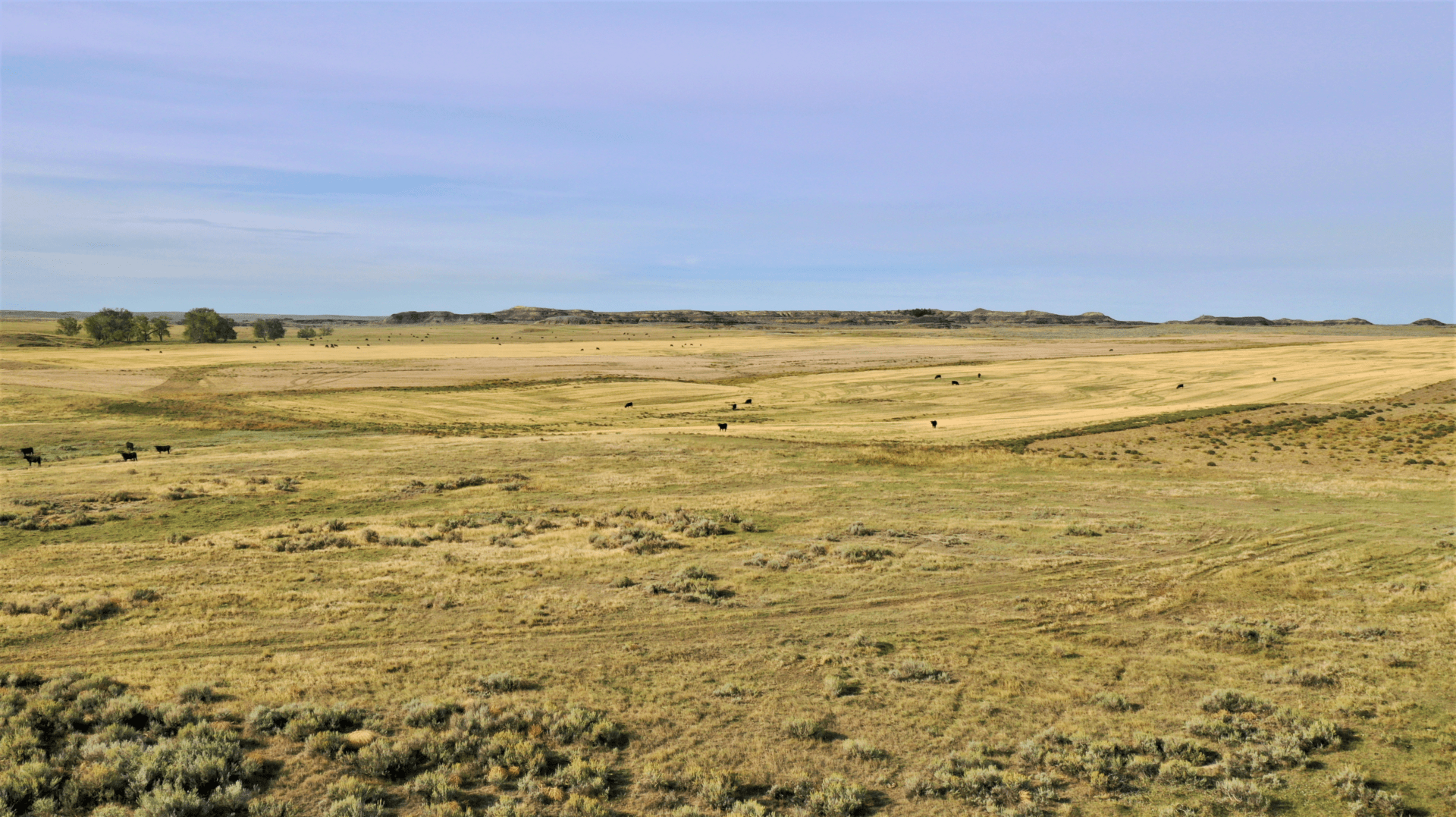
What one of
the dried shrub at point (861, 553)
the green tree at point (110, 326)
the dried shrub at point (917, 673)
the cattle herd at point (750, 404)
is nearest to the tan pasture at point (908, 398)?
the cattle herd at point (750, 404)

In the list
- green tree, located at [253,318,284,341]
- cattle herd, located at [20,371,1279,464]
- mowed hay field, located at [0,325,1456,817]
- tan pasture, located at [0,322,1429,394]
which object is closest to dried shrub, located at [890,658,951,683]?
mowed hay field, located at [0,325,1456,817]

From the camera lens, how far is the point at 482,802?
1158cm

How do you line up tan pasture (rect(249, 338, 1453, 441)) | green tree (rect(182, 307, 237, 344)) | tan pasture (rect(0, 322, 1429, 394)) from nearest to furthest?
1. tan pasture (rect(249, 338, 1453, 441))
2. tan pasture (rect(0, 322, 1429, 394))
3. green tree (rect(182, 307, 237, 344))

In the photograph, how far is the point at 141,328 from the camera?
162 meters

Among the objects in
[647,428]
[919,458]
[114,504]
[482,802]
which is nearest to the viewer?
[482,802]

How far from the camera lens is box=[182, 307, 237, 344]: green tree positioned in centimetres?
16975

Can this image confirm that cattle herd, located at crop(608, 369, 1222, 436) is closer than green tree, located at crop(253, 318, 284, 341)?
Yes

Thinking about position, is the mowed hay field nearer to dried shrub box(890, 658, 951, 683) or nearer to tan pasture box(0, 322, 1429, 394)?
dried shrub box(890, 658, 951, 683)

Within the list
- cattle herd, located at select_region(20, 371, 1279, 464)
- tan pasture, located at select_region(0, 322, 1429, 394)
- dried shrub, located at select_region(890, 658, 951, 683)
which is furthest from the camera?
tan pasture, located at select_region(0, 322, 1429, 394)


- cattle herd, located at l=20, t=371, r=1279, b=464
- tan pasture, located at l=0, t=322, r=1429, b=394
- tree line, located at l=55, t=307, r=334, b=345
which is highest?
tree line, located at l=55, t=307, r=334, b=345

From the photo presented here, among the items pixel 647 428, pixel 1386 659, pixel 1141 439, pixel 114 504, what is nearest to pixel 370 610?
pixel 114 504

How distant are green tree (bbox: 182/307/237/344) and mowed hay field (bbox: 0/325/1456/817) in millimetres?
144505

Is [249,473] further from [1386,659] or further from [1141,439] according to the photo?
[1141,439]

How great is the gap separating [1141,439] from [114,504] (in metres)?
55.8
